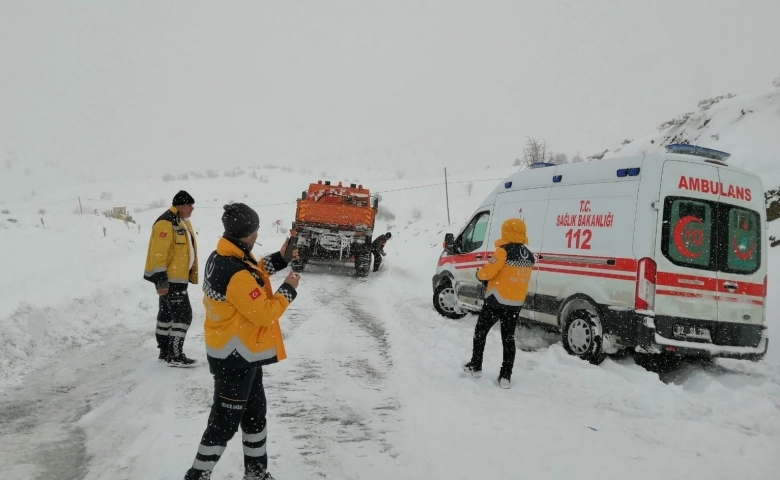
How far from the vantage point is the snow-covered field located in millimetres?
3463

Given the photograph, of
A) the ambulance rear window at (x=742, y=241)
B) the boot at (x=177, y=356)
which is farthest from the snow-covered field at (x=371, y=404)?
the ambulance rear window at (x=742, y=241)

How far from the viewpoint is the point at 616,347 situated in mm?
5758

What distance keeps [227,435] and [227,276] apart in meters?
0.92

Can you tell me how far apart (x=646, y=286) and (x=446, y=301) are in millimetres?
4039

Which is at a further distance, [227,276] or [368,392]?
[368,392]

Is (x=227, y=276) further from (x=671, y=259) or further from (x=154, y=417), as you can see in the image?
(x=671, y=259)

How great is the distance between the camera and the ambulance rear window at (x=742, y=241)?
5801 mm

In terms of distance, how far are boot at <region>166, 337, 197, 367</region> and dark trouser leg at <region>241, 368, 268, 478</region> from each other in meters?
2.86

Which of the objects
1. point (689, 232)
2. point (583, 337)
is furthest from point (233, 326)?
point (689, 232)

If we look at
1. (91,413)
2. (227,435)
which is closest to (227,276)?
(227,435)

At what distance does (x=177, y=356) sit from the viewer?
5.52m

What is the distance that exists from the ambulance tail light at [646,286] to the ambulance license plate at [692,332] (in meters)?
0.40

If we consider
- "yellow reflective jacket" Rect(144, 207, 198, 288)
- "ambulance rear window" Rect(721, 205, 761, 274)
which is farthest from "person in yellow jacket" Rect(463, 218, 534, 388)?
"yellow reflective jacket" Rect(144, 207, 198, 288)

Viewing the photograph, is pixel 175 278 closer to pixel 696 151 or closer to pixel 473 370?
pixel 473 370
